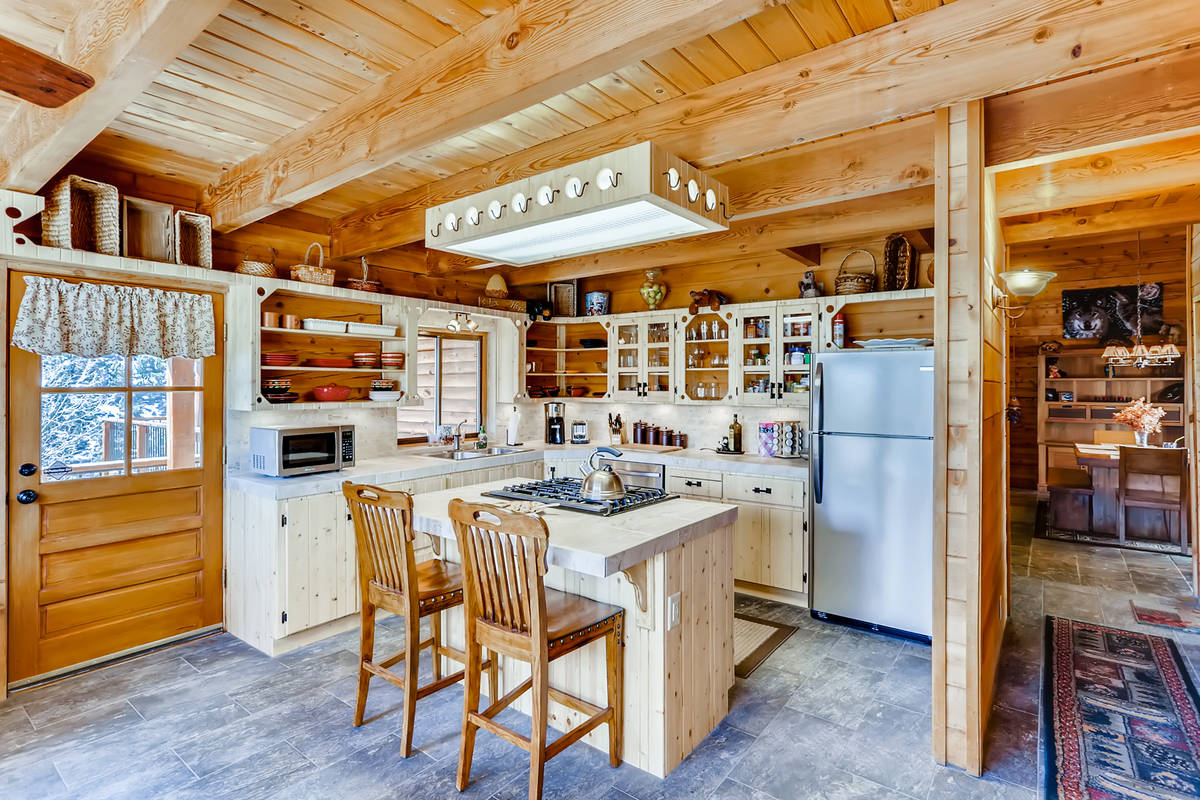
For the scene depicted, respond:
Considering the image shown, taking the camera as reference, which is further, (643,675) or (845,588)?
(845,588)

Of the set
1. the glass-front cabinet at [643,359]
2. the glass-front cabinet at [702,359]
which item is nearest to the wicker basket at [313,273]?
the glass-front cabinet at [643,359]

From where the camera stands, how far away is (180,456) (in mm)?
3613

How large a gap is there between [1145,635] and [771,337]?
2.87 m

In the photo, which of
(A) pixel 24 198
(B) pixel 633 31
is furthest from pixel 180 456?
(B) pixel 633 31

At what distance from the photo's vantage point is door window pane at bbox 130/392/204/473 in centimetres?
345

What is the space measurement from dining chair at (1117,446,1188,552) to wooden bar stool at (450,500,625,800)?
5.74 meters

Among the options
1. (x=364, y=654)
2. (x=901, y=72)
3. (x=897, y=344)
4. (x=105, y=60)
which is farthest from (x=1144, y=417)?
(x=105, y=60)

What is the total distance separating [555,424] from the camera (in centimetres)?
582

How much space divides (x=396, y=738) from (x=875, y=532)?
2.78 metres

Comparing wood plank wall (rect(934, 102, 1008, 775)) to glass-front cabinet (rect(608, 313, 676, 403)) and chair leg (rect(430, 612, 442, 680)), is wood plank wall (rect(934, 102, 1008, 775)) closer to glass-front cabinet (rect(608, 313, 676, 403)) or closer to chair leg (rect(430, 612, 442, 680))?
chair leg (rect(430, 612, 442, 680))

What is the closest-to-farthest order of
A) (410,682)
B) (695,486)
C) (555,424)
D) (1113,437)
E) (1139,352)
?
1. (410,682)
2. (695,486)
3. (555,424)
4. (1139,352)
5. (1113,437)

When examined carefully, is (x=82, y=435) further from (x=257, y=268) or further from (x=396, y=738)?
(x=396, y=738)

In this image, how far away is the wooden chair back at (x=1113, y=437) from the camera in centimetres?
759

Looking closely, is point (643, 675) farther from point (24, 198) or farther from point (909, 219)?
point (24, 198)
